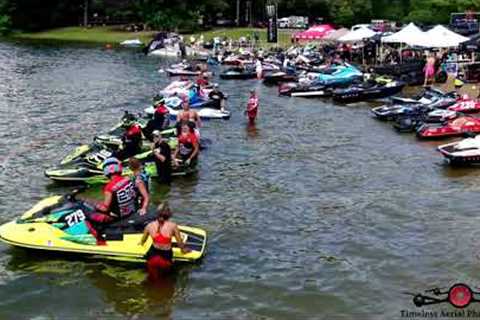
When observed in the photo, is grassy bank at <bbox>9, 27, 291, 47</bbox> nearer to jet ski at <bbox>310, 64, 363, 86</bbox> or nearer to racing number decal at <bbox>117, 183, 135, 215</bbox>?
jet ski at <bbox>310, 64, 363, 86</bbox>

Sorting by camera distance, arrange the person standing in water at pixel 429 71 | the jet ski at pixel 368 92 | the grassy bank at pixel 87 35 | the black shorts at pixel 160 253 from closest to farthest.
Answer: the black shorts at pixel 160 253
the jet ski at pixel 368 92
the person standing in water at pixel 429 71
the grassy bank at pixel 87 35

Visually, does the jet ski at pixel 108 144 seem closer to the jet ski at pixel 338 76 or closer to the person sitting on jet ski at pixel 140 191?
the person sitting on jet ski at pixel 140 191

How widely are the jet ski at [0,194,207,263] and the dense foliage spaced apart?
255ft

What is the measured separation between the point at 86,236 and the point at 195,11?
88660 mm

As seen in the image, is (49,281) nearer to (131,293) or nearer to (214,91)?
(131,293)

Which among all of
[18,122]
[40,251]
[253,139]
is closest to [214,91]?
[253,139]

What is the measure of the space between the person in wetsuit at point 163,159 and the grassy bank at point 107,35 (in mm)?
56944

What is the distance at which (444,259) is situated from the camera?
51.9 feet

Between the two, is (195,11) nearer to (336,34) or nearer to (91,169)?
(336,34)

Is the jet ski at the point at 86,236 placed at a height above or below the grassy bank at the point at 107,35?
below

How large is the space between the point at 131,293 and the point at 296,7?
92488 millimetres

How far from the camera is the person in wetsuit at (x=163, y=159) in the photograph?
2141cm

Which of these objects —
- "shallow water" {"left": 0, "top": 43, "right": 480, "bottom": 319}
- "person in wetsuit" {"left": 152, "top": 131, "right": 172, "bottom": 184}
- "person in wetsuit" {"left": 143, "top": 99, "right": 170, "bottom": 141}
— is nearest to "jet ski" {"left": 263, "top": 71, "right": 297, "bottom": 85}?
"shallow water" {"left": 0, "top": 43, "right": 480, "bottom": 319}
